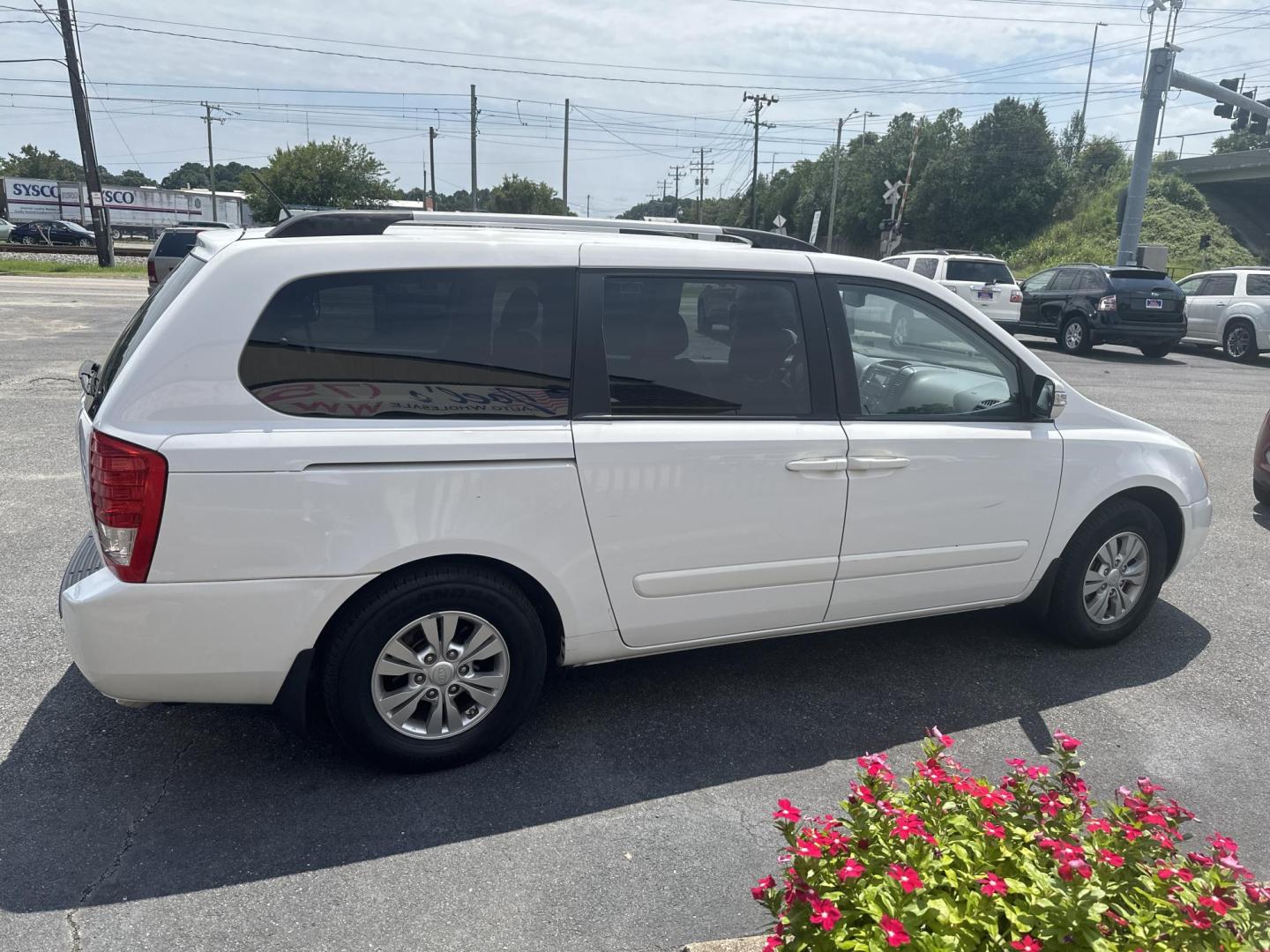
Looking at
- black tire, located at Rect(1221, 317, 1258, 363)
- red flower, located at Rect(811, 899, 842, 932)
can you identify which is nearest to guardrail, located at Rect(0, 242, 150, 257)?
black tire, located at Rect(1221, 317, 1258, 363)

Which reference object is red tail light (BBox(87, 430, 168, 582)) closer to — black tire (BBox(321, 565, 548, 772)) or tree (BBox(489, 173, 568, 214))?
black tire (BBox(321, 565, 548, 772))

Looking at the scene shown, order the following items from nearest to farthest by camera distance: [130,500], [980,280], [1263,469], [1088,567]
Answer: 1. [130,500]
2. [1088,567]
3. [1263,469]
4. [980,280]

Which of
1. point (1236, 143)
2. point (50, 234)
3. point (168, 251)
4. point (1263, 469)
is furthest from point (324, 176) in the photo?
point (1236, 143)

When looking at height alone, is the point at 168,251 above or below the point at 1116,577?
above

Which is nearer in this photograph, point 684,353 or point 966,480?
point 684,353

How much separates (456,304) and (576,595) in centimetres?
108

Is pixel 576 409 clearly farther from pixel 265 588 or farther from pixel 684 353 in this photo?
pixel 265 588

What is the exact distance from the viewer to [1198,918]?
169 cm

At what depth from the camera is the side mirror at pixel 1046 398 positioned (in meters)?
3.99

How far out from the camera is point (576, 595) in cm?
332

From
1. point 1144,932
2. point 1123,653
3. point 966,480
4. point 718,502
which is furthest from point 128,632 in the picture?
point 1123,653

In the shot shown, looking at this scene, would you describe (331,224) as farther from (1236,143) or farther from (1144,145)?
(1236,143)

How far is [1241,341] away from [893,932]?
20.0 metres

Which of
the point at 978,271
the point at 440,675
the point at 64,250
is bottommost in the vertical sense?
the point at 64,250
